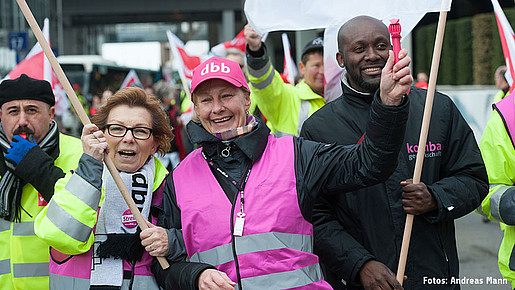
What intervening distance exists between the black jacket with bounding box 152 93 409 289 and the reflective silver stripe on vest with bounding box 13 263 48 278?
0.79 m

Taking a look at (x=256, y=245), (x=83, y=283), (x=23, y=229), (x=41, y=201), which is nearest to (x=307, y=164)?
(x=256, y=245)

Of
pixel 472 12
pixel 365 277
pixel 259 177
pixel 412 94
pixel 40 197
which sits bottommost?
pixel 365 277

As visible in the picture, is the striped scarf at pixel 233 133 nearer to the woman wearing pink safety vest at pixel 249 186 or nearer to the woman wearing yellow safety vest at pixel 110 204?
the woman wearing pink safety vest at pixel 249 186

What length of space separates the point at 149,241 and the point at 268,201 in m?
0.56

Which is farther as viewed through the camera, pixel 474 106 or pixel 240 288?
pixel 474 106

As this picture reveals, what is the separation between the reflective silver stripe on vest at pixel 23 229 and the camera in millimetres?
3504

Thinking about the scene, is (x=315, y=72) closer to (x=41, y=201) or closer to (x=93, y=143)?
(x=41, y=201)

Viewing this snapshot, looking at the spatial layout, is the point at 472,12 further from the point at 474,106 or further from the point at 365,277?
the point at 365,277

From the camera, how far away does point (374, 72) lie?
3168 mm

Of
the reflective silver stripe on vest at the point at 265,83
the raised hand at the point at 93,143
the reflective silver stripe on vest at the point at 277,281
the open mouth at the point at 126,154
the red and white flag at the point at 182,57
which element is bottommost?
the reflective silver stripe on vest at the point at 277,281

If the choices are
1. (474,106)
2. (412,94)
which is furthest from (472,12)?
(412,94)

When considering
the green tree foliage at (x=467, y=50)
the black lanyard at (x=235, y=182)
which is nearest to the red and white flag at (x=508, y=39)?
the black lanyard at (x=235, y=182)

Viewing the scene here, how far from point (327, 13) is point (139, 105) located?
4.22ft

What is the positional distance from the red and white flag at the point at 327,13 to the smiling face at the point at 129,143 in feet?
3.69
